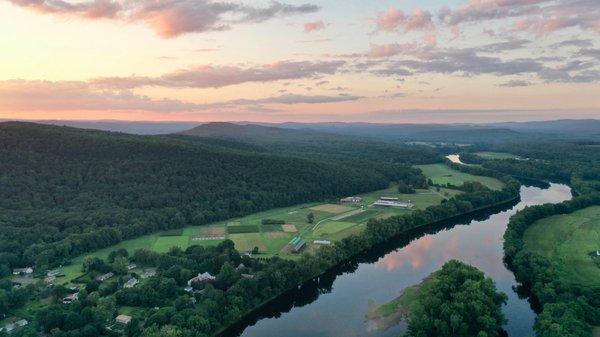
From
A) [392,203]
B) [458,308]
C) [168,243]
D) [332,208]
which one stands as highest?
[458,308]

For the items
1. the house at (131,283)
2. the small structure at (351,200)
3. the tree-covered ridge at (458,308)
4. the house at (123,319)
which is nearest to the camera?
the tree-covered ridge at (458,308)

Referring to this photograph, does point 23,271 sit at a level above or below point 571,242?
below

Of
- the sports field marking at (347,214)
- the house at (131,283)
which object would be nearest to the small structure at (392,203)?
the sports field marking at (347,214)

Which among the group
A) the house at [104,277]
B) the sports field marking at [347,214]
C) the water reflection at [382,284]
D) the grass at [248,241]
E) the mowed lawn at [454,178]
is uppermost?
the mowed lawn at [454,178]

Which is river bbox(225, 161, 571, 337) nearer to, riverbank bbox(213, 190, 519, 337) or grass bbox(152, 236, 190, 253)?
riverbank bbox(213, 190, 519, 337)

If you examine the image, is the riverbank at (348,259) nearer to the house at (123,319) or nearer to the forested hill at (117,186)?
the house at (123,319)

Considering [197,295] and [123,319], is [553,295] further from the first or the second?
[123,319]

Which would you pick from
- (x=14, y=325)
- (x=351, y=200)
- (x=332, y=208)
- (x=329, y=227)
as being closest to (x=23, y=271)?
(x=14, y=325)
